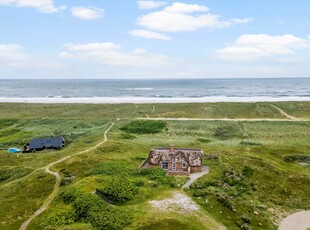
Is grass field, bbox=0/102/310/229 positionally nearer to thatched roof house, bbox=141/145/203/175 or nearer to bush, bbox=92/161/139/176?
bush, bbox=92/161/139/176

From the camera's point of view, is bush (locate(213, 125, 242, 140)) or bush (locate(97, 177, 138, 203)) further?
bush (locate(213, 125, 242, 140))

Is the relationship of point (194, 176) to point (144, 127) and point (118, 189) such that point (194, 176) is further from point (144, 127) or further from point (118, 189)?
point (144, 127)

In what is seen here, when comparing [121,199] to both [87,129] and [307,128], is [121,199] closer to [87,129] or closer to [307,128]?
[87,129]

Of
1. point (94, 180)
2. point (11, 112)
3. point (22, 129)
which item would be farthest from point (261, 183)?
point (11, 112)

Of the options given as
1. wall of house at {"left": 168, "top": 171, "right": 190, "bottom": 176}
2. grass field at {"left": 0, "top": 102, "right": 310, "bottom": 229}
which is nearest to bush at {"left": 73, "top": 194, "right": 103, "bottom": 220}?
grass field at {"left": 0, "top": 102, "right": 310, "bottom": 229}

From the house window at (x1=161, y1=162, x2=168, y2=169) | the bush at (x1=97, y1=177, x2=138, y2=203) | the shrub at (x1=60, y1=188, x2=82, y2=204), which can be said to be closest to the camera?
the shrub at (x1=60, y1=188, x2=82, y2=204)

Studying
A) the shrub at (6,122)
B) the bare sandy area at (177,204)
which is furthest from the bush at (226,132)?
the shrub at (6,122)

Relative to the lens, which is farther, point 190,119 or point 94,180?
point 190,119
